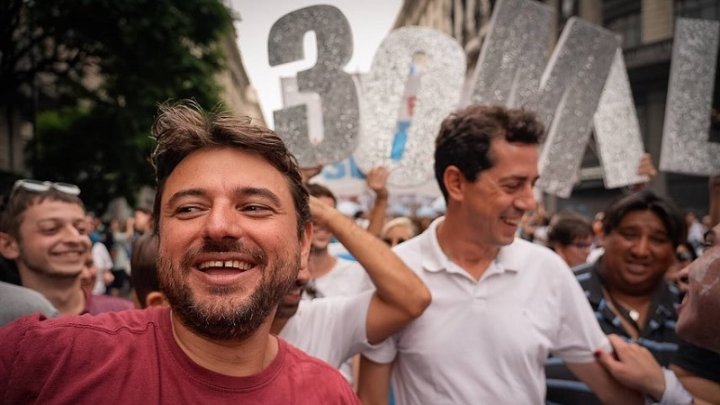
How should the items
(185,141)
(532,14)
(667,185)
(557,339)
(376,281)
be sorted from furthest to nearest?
(667,185), (532,14), (557,339), (376,281), (185,141)

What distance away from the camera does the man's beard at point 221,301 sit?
126 centimetres

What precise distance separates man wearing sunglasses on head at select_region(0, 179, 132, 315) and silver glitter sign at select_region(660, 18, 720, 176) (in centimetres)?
342

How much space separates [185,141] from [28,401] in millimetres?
641

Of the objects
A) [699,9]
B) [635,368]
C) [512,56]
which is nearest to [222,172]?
[635,368]

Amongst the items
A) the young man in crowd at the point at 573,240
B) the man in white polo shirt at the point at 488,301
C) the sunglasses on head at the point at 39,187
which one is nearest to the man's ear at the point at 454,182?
the man in white polo shirt at the point at 488,301

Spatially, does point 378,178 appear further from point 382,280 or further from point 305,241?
point 305,241

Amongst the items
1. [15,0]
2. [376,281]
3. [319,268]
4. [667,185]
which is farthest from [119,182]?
[667,185]

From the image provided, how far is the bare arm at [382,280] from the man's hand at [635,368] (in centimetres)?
75

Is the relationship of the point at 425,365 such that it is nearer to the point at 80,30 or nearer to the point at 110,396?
the point at 110,396

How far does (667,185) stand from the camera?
19.0 meters

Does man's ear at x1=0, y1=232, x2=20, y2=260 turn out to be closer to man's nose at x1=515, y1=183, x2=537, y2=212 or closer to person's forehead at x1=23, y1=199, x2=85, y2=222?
person's forehead at x1=23, y1=199, x2=85, y2=222

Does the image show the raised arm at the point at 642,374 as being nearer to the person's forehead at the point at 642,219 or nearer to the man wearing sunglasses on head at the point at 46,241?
the person's forehead at the point at 642,219

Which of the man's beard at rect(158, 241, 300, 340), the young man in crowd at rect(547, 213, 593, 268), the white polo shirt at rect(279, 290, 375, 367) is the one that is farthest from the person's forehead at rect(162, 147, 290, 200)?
the young man in crowd at rect(547, 213, 593, 268)

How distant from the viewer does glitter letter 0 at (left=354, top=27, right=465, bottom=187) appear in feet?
10.9
